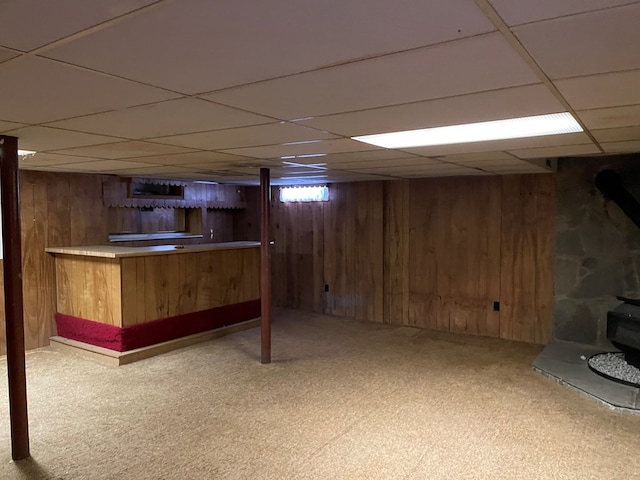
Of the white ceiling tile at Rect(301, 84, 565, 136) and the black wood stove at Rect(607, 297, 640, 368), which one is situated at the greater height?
the white ceiling tile at Rect(301, 84, 565, 136)

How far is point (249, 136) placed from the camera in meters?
2.63

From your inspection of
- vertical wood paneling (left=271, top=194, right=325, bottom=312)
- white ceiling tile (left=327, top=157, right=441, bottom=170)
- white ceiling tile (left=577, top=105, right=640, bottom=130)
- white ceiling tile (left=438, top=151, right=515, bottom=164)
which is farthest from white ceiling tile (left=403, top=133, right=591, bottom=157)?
vertical wood paneling (left=271, top=194, right=325, bottom=312)

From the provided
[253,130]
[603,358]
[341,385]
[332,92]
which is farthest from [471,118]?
[603,358]

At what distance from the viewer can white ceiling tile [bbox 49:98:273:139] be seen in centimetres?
193

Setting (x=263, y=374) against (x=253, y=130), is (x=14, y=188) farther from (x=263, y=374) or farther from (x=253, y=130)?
(x=263, y=374)

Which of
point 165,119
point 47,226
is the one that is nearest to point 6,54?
point 165,119

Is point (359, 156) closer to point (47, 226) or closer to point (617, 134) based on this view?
point (617, 134)

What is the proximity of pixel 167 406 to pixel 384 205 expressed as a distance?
3611 millimetres

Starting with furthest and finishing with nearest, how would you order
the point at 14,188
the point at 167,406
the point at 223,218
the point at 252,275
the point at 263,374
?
1. the point at 223,218
2. the point at 252,275
3. the point at 263,374
4. the point at 167,406
5. the point at 14,188

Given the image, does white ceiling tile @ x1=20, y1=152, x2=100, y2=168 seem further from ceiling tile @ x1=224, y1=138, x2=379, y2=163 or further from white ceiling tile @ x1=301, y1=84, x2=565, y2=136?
white ceiling tile @ x1=301, y1=84, x2=565, y2=136

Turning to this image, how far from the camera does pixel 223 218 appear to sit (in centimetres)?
723

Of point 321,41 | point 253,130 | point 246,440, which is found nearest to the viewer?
point 321,41

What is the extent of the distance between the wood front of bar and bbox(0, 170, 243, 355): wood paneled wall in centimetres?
14

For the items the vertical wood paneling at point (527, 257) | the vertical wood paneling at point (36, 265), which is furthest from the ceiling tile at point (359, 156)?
the vertical wood paneling at point (36, 265)
